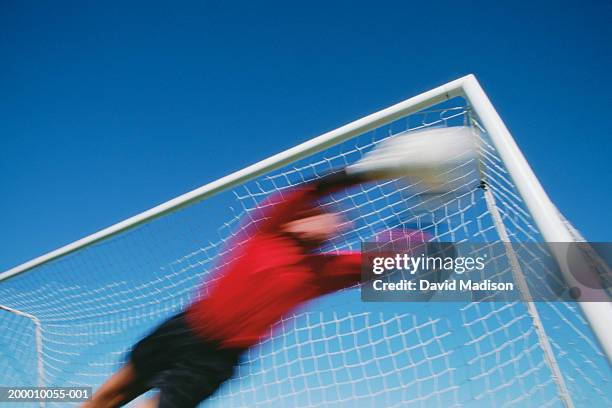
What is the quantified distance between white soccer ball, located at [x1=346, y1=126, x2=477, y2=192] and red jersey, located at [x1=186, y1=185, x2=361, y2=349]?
0.36m

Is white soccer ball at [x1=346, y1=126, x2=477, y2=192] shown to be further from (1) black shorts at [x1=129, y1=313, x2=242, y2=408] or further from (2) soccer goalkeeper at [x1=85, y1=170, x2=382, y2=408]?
(1) black shorts at [x1=129, y1=313, x2=242, y2=408]

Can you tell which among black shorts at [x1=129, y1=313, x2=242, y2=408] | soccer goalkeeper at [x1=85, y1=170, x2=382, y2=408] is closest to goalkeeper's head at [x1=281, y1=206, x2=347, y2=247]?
soccer goalkeeper at [x1=85, y1=170, x2=382, y2=408]

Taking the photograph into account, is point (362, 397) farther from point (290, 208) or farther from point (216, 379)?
point (290, 208)

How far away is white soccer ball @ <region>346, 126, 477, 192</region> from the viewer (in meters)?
1.88

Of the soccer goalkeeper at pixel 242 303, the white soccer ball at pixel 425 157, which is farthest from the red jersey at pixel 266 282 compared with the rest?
the white soccer ball at pixel 425 157

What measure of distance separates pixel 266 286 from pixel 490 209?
4.85 feet

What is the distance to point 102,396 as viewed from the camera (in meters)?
2.03

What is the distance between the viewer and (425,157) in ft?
6.06

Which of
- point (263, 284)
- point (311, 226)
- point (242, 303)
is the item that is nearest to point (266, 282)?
point (263, 284)

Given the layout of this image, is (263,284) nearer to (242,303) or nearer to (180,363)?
(242,303)

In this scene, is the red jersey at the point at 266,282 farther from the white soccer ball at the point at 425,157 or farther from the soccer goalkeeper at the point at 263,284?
the white soccer ball at the point at 425,157

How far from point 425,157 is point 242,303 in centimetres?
105

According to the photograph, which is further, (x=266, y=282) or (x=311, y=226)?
(x=311, y=226)

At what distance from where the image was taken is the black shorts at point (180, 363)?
1832mm
